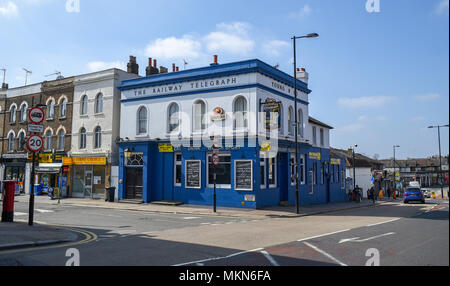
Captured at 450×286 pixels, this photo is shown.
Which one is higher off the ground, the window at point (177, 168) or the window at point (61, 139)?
the window at point (61, 139)

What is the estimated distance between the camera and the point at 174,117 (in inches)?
975

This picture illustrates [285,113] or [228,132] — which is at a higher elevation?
[285,113]

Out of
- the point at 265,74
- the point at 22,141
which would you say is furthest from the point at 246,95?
the point at 22,141

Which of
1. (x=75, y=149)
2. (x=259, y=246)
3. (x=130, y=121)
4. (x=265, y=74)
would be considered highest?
(x=265, y=74)

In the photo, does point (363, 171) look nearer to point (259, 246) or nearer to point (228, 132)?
point (228, 132)

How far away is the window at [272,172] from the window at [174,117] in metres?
6.88

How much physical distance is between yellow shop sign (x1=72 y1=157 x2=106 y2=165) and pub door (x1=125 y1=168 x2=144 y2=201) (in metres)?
2.79

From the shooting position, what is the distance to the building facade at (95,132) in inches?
1081

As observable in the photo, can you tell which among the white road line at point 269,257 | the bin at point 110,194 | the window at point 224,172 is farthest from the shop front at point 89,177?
the white road line at point 269,257

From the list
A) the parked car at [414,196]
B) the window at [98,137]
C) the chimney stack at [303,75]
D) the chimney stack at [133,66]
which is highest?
the chimney stack at [133,66]

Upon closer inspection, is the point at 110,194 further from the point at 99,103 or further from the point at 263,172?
the point at 263,172

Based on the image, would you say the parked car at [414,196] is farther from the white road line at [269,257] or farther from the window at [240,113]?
the white road line at [269,257]

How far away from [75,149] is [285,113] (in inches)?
693
